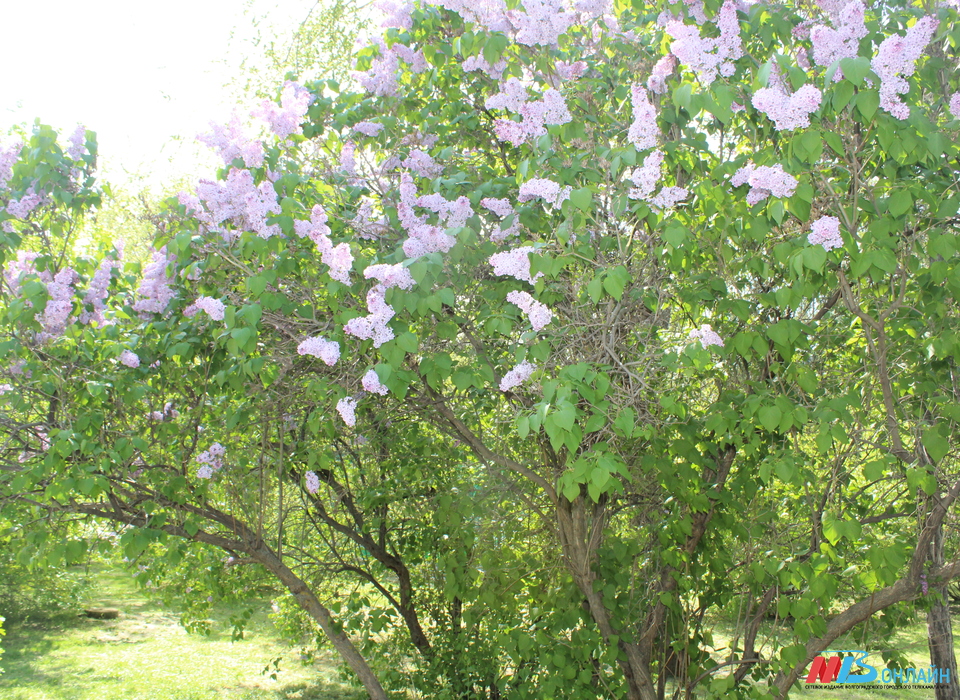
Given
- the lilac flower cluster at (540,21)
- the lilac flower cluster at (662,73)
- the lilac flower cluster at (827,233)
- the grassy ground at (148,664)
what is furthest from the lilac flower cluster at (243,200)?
the grassy ground at (148,664)

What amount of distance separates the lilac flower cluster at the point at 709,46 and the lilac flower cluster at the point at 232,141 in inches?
61.5

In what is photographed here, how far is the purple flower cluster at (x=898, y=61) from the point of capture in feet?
6.70

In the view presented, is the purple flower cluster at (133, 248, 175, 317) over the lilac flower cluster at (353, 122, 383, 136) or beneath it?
beneath

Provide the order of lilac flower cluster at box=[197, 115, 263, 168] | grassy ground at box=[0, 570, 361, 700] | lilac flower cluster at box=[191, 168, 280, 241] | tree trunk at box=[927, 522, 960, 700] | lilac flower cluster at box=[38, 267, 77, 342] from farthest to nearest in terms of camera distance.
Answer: grassy ground at box=[0, 570, 361, 700] < tree trunk at box=[927, 522, 960, 700] < lilac flower cluster at box=[38, 267, 77, 342] < lilac flower cluster at box=[197, 115, 263, 168] < lilac flower cluster at box=[191, 168, 280, 241]

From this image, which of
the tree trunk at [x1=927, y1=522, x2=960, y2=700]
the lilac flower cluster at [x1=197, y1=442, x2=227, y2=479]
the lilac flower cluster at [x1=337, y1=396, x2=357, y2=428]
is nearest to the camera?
the lilac flower cluster at [x1=337, y1=396, x2=357, y2=428]

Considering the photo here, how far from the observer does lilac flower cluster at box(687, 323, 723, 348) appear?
2412 millimetres

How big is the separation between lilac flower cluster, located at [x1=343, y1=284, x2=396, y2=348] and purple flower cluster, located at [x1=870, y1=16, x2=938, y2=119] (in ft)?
5.14

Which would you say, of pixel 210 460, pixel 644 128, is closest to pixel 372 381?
pixel 644 128

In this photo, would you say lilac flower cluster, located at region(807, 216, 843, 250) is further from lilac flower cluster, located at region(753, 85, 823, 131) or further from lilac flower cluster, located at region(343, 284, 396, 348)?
lilac flower cluster, located at region(343, 284, 396, 348)

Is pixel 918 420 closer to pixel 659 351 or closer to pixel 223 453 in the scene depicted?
pixel 659 351

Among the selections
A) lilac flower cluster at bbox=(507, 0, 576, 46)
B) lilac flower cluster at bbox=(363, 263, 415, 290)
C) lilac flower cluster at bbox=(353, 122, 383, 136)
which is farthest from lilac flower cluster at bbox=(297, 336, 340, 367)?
lilac flower cluster at bbox=(507, 0, 576, 46)

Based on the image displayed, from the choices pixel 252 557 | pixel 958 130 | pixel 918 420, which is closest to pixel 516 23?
pixel 958 130

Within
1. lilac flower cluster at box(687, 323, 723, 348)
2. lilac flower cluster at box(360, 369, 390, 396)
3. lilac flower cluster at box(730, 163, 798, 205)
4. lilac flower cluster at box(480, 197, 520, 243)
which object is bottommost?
lilac flower cluster at box(360, 369, 390, 396)

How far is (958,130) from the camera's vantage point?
233 cm
